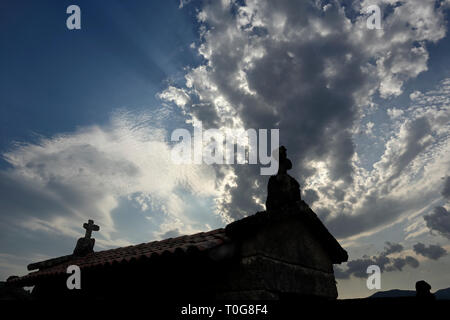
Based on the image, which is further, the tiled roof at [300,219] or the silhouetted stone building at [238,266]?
the tiled roof at [300,219]

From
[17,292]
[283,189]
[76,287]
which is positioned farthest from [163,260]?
[17,292]

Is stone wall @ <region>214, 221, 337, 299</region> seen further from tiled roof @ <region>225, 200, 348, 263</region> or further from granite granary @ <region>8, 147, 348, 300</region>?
tiled roof @ <region>225, 200, 348, 263</region>

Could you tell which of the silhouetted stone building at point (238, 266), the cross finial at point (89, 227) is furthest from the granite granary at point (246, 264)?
the cross finial at point (89, 227)

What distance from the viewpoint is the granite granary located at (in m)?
3.81

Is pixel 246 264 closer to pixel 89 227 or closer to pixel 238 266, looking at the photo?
pixel 238 266

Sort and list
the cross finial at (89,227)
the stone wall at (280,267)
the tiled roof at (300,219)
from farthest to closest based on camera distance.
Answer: the cross finial at (89,227) → the tiled roof at (300,219) → the stone wall at (280,267)

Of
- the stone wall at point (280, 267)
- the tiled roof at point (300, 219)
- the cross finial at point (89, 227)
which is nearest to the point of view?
the stone wall at point (280, 267)

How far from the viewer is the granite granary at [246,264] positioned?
150 inches

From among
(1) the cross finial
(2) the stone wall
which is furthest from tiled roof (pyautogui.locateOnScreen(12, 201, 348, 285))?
(1) the cross finial

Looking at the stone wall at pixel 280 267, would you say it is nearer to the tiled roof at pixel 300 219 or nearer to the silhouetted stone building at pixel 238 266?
the silhouetted stone building at pixel 238 266
